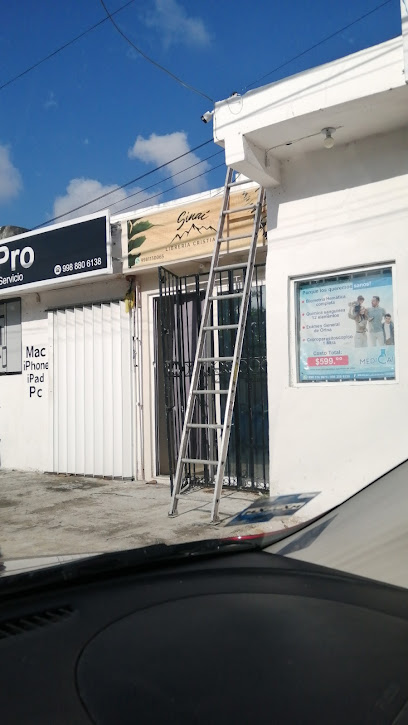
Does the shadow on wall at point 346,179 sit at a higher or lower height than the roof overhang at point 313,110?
lower

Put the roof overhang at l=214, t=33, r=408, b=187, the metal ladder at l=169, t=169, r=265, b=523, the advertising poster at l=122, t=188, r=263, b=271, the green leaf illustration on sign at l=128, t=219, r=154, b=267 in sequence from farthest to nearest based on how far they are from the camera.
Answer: the green leaf illustration on sign at l=128, t=219, r=154, b=267 < the advertising poster at l=122, t=188, r=263, b=271 < the metal ladder at l=169, t=169, r=265, b=523 < the roof overhang at l=214, t=33, r=408, b=187

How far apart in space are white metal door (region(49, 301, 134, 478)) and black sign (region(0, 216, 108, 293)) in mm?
673

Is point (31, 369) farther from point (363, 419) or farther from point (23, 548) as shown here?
point (363, 419)

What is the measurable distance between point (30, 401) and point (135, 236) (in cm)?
349

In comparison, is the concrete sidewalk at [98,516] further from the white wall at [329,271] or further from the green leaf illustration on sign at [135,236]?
the green leaf illustration on sign at [135,236]

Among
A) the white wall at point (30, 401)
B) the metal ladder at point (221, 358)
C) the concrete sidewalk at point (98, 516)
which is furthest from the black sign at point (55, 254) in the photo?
the concrete sidewalk at point (98, 516)

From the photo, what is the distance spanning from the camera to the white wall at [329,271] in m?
5.34

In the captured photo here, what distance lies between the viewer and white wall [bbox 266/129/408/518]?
17.5 ft

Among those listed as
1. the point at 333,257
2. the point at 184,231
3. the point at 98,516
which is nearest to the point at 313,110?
the point at 333,257

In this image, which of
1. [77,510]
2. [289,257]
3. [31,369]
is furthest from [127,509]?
[31,369]

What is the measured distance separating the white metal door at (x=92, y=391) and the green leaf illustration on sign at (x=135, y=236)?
82 cm

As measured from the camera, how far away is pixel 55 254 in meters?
8.80

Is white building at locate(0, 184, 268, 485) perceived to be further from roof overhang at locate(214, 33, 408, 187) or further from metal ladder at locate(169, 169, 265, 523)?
roof overhang at locate(214, 33, 408, 187)

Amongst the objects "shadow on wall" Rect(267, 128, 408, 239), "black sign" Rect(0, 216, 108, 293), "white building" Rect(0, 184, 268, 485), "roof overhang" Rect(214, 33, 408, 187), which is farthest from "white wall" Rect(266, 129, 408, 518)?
"black sign" Rect(0, 216, 108, 293)
